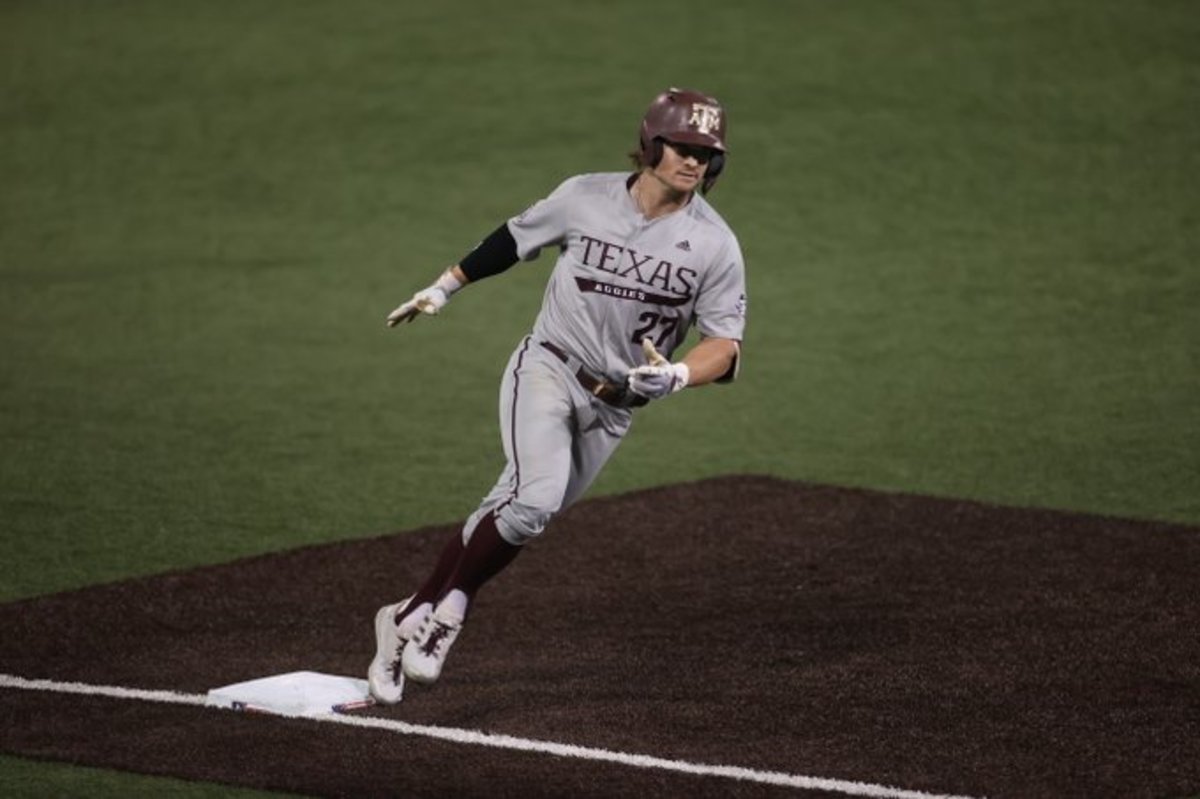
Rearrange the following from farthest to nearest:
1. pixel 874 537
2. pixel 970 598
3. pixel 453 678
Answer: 1. pixel 874 537
2. pixel 970 598
3. pixel 453 678

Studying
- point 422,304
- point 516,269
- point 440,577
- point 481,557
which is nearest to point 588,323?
point 422,304

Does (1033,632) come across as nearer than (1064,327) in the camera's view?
Yes

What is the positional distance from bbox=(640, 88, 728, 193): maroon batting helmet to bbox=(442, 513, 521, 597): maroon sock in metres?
1.34

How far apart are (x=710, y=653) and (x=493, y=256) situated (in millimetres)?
1623

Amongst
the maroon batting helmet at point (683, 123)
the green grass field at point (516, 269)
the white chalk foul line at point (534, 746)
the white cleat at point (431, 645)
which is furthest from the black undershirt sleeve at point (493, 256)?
the green grass field at point (516, 269)

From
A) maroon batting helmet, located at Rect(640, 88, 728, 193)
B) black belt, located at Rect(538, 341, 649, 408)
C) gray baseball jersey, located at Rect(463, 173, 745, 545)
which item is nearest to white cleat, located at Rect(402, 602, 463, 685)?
gray baseball jersey, located at Rect(463, 173, 745, 545)

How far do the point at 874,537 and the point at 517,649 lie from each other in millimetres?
2197

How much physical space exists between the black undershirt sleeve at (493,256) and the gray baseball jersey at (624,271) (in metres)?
0.04

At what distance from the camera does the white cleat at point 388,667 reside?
686 centimetres

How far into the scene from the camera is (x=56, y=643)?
7504 mm

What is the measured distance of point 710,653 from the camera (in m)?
7.52

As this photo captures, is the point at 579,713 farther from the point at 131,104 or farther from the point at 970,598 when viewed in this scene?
the point at 131,104

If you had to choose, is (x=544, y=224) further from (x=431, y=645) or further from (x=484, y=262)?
(x=431, y=645)

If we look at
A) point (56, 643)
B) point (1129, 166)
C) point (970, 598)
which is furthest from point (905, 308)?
point (56, 643)
